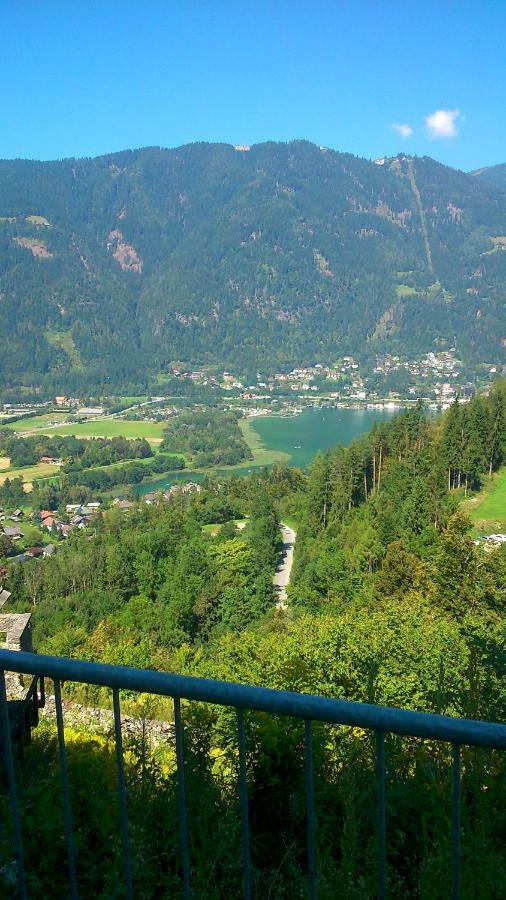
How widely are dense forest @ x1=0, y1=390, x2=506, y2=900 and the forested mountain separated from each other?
283ft

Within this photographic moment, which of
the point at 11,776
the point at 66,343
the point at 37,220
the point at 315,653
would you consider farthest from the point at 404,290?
the point at 11,776

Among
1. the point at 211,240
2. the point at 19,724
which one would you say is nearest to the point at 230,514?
the point at 19,724

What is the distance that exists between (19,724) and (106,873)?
0.99m

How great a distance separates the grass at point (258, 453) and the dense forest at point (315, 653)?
24.1m

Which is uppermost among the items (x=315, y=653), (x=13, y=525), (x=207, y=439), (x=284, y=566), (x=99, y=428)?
(x=315, y=653)

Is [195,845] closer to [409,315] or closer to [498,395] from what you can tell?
[498,395]

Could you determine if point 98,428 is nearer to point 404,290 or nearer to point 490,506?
point 490,506

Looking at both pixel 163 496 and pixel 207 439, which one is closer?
pixel 163 496

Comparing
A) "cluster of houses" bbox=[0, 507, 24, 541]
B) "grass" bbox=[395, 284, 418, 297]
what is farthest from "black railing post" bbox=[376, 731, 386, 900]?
"grass" bbox=[395, 284, 418, 297]

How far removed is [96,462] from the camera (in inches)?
2322

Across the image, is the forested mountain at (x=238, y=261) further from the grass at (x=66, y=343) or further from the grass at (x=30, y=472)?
the grass at (x=30, y=472)

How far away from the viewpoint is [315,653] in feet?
27.3

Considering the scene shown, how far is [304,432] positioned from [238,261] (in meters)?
94.3

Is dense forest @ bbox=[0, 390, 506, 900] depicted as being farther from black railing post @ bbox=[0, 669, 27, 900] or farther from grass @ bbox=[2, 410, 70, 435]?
grass @ bbox=[2, 410, 70, 435]
